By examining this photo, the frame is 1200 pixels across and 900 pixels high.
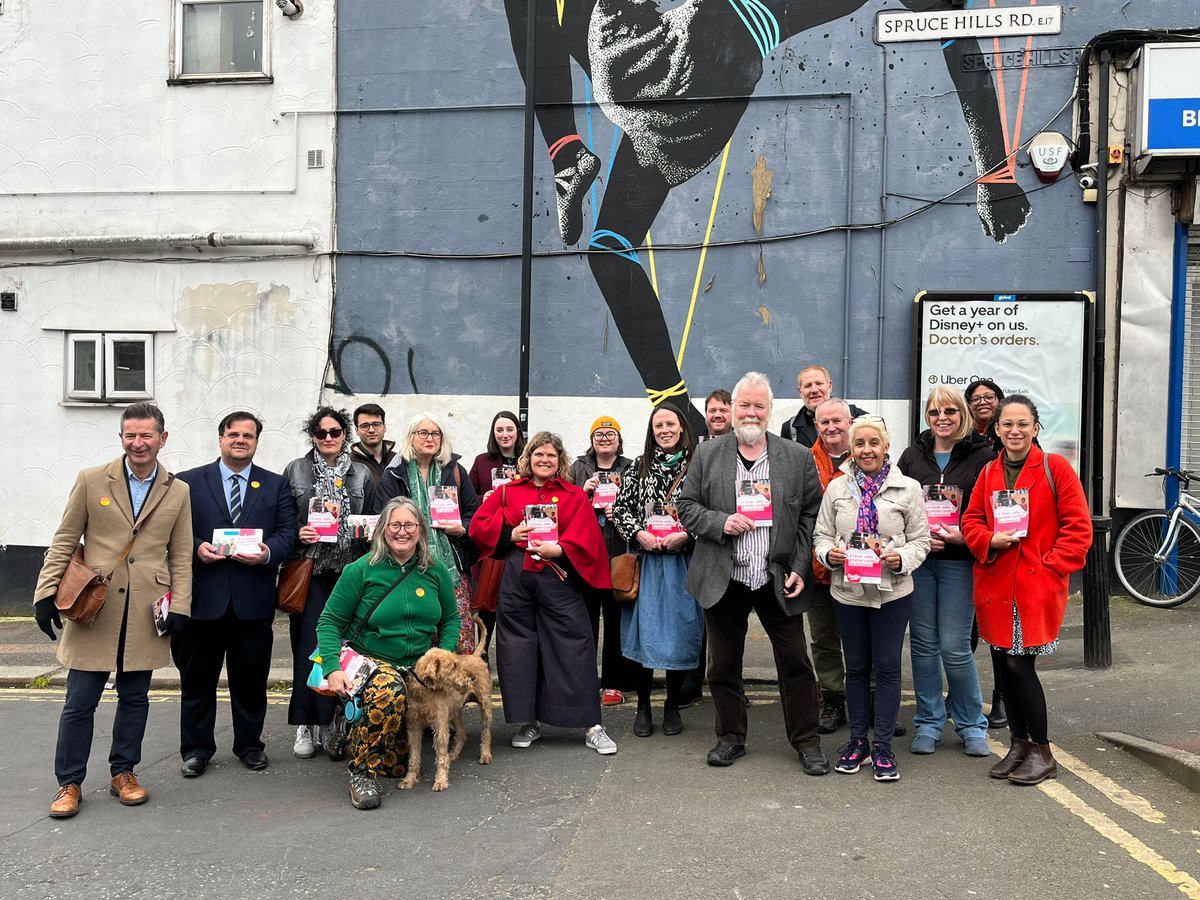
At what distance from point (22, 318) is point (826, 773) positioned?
32.0 ft

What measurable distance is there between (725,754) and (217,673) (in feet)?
9.59

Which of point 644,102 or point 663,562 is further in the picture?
point 644,102

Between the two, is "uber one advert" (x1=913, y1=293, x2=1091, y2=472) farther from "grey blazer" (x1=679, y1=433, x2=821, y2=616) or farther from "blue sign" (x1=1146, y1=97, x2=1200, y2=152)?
"grey blazer" (x1=679, y1=433, x2=821, y2=616)

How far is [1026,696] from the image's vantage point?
552 cm

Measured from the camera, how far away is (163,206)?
11180 mm

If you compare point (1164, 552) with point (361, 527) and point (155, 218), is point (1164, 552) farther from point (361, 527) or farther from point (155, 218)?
point (155, 218)

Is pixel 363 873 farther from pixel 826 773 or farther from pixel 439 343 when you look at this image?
pixel 439 343

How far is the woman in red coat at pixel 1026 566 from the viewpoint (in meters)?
5.45

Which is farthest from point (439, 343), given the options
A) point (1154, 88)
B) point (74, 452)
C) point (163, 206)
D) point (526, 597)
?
point (1154, 88)

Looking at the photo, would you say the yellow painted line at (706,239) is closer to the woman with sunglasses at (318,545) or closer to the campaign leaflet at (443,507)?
the campaign leaflet at (443,507)

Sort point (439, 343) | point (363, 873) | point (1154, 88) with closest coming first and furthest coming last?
1. point (363, 873)
2. point (1154, 88)
3. point (439, 343)

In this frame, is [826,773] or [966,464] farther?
[966,464]

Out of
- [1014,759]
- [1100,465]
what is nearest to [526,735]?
[1014,759]

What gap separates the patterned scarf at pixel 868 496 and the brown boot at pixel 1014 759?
4.32 ft
